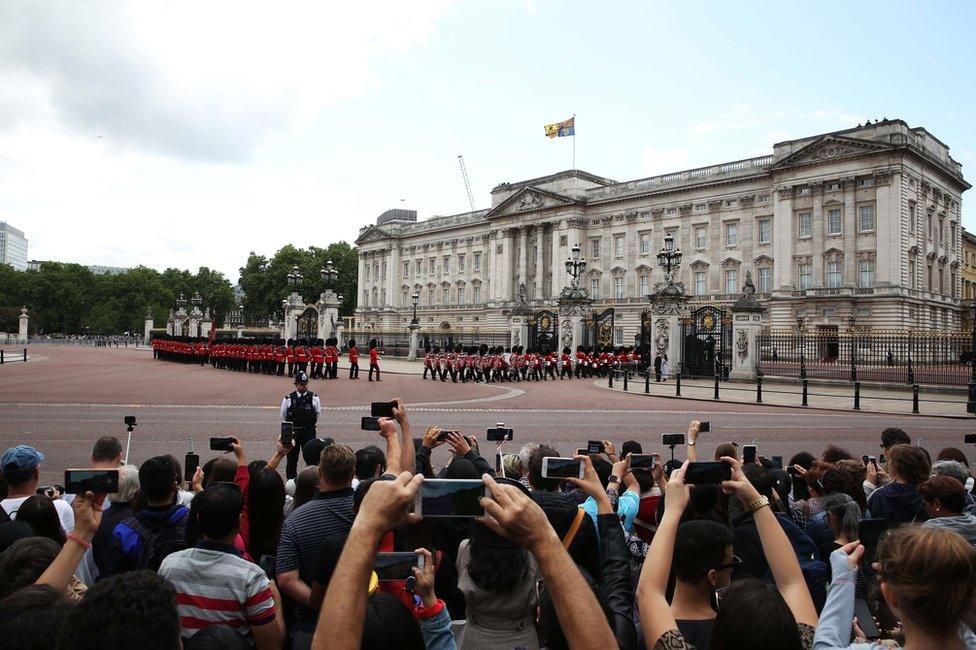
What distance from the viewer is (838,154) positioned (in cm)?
5203

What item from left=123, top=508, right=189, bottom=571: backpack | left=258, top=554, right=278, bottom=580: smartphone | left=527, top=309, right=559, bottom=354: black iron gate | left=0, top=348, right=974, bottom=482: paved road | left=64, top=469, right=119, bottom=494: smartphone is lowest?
left=0, top=348, right=974, bottom=482: paved road

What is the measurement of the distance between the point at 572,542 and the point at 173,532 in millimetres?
2319

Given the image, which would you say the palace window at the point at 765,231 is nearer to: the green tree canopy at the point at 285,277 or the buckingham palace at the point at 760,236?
the buckingham palace at the point at 760,236

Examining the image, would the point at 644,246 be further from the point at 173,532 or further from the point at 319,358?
the point at 173,532

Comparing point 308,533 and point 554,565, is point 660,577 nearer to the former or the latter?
point 554,565

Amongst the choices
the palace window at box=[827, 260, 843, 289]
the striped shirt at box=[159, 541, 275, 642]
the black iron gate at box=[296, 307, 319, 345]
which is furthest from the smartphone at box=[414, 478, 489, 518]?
the palace window at box=[827, 260, 843, 289]

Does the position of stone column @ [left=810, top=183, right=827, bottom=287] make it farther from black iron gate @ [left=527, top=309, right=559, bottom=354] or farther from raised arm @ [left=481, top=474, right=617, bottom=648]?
raised arm @ [left=481, top=474, right=617, bottom=648]

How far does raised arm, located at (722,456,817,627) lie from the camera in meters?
2.78

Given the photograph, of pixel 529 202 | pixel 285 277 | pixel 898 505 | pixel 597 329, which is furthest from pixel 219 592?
pixel 285 277

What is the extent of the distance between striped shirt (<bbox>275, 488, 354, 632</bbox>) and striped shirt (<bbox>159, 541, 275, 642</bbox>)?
0.48 m

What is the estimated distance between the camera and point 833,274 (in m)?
52.7

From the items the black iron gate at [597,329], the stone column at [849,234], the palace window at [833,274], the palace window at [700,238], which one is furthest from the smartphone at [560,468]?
the palace window at [700,238]

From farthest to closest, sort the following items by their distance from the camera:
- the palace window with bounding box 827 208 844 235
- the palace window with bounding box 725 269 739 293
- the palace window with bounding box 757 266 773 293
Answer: the palace window with bounding box 725 269 739 293 → the palace window with bounding box 757 266 773 293 → the palace window with bounding box 827 208 844 235

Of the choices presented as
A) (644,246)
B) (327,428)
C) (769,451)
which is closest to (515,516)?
(769,451)
